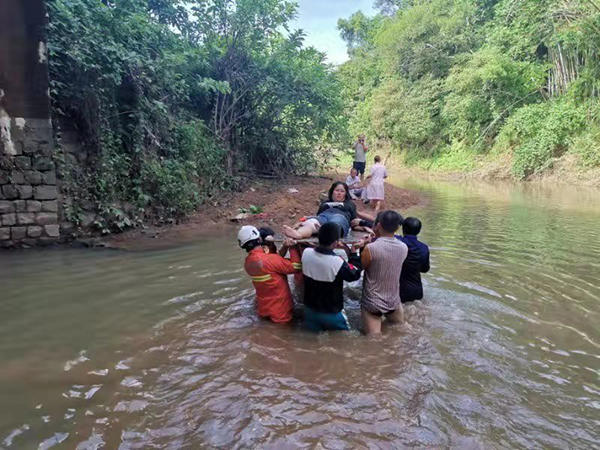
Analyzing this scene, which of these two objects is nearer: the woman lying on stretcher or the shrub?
the woman lying on stretcher

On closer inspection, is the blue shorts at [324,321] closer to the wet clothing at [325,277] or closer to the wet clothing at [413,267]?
the wet clothing at [325,277]

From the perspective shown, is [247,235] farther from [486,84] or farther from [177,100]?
[486,84]

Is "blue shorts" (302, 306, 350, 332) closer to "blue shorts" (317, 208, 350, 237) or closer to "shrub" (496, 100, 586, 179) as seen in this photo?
"blue shorts" (317, 208, 350, 237)

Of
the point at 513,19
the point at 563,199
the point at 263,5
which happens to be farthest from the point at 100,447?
the point at 513,19

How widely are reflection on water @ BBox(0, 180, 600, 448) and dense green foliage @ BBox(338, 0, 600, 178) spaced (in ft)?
55.3

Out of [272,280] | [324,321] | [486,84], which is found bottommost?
[324,321]

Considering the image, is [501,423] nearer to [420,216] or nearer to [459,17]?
[420,216]

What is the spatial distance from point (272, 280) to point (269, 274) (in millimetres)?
93

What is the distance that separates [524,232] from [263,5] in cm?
939

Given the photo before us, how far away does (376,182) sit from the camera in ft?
40.1

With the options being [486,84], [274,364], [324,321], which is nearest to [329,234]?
[324,321]

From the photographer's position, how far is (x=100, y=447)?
2875 mm

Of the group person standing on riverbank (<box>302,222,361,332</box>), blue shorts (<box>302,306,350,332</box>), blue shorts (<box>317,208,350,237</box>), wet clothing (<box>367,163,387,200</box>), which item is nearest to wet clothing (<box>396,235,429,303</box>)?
person standing on riverbank (<box>302,222,361,332</box>)

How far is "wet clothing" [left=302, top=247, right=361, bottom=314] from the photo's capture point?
172 inches
